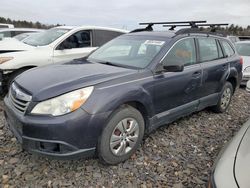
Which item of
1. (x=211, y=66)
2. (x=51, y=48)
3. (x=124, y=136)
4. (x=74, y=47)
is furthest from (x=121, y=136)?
(x=74, y=47)

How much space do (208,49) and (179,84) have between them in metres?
1.26

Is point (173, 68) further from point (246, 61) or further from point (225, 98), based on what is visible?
point (246, 61)

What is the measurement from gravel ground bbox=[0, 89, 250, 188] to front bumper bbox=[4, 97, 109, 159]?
36 cm

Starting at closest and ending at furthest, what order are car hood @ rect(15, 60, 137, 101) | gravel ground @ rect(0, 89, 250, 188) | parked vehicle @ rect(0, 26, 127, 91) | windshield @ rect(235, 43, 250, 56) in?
car hood @ rect(15, 60, 137, 101) < gravel ground @ rect(0, 89, 250, 188) < parked vehicle @ rect(0, 26, 127, 91) < windshield @ rect(235, 43, 250, 56)

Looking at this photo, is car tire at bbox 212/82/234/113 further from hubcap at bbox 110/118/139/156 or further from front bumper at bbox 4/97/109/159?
front bumper at bbox 4/97/109/159

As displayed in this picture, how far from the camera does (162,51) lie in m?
3.53

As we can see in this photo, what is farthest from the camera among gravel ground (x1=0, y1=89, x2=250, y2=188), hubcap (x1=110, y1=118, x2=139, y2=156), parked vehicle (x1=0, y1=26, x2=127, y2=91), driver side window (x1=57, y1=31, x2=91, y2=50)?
driver side window (x1=57, y1=31, x2=91, y2=50)

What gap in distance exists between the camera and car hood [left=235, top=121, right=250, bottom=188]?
162cm

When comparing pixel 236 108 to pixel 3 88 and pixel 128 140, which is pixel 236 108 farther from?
pixel 3 88

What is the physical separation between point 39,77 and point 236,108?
4.37m

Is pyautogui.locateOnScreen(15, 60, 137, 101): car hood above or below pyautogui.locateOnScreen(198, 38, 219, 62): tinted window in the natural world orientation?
below

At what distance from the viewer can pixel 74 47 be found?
6070mm

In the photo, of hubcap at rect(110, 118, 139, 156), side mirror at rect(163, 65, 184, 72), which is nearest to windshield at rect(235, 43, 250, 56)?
side mirror at rect(163, 65, 184, 72)

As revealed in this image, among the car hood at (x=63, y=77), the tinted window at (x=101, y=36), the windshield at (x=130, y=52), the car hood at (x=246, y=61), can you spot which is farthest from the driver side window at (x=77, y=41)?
the car hood at (x=246, y=61)
